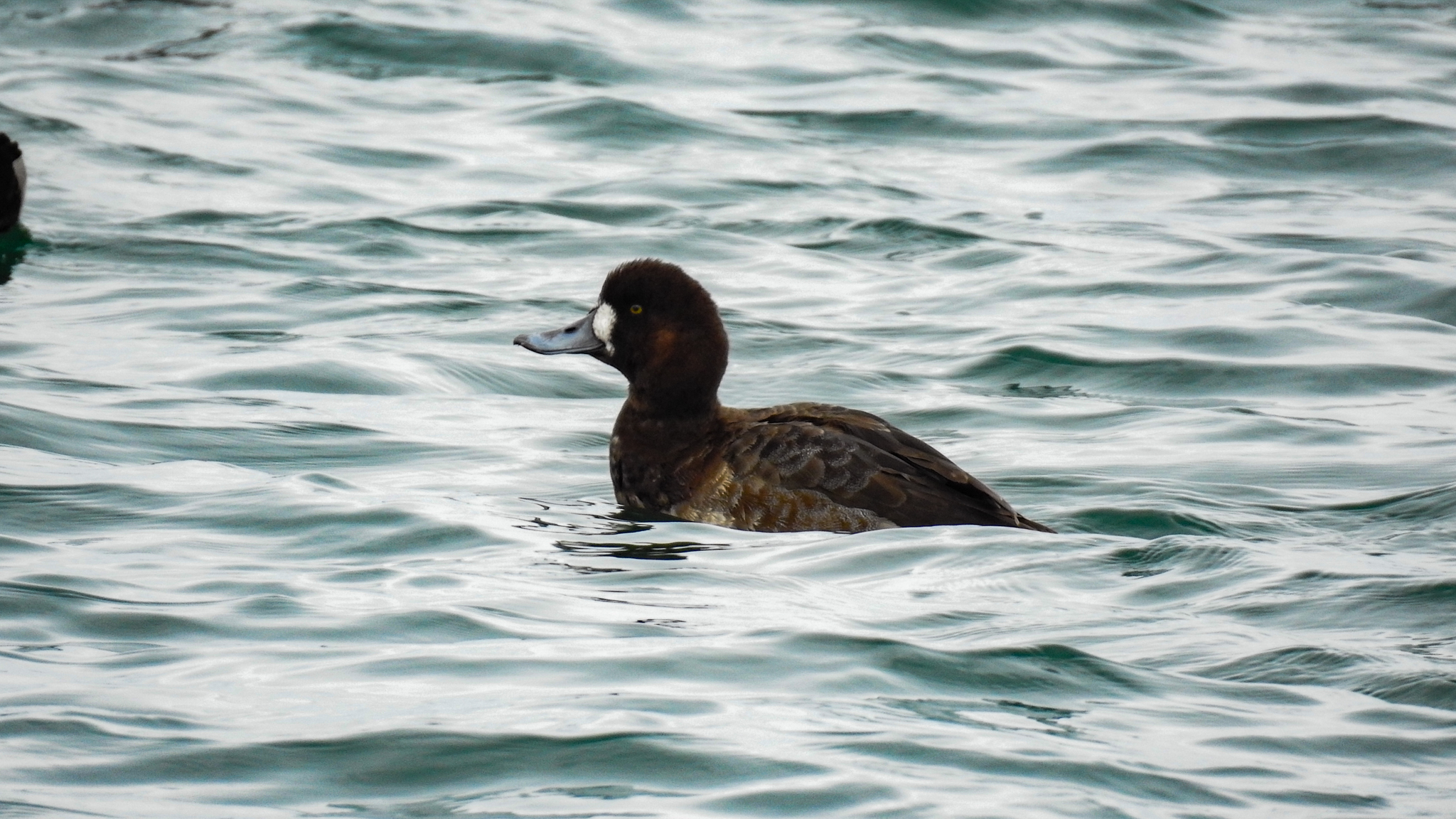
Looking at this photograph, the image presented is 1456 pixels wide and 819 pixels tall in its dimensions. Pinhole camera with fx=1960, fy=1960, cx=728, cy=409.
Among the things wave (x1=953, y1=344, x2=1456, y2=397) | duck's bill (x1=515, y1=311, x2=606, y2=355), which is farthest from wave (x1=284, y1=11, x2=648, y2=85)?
duck's bill (x1=515, y1=311, x2=606, y2=355)

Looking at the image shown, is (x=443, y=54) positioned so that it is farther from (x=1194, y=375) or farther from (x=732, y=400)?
(x=1194, y=375)

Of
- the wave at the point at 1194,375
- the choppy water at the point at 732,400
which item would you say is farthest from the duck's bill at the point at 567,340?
the wave at the point at 1194,375

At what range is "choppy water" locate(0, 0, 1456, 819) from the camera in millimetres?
4270

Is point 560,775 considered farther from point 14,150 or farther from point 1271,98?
point 1271,98

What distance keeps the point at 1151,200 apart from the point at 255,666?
844 centimetres

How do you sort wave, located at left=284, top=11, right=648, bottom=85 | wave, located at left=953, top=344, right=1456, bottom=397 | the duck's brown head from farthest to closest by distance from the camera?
1. wave, located at left=284, top=11, right=648, bottom=85
2. wave, located at left=953, top=344, right=1456, bottom=397
3. the duck's brown head

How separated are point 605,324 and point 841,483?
1219 mm

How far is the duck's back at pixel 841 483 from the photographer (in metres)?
5.94

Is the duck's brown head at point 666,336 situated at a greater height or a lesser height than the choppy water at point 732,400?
greater

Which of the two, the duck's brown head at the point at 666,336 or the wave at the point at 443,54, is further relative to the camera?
the wave at the point at 443,54

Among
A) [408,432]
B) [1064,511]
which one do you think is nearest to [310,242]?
[408,432]

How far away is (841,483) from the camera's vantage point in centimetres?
598

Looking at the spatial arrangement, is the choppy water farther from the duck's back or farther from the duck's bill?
the duck's bill

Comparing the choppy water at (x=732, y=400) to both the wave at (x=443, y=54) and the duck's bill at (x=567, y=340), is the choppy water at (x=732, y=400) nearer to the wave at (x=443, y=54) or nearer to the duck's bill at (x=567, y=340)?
the wave at (x=443, y=54)
